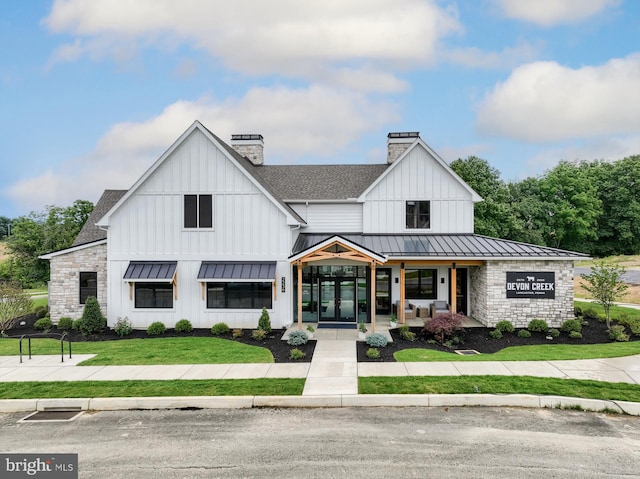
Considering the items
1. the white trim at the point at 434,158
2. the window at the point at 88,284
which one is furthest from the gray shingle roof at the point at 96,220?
the white trim at the point at 434,158

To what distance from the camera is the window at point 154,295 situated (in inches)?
706

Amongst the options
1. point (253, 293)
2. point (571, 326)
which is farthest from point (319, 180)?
point (571, 326)

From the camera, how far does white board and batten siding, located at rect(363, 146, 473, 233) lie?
2052 cm

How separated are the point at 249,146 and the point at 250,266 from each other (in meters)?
11.2

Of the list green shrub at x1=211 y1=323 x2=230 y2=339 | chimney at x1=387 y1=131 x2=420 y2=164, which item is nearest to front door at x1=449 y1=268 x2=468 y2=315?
chimney at x1=387 y1=131 x2=420 y2=164

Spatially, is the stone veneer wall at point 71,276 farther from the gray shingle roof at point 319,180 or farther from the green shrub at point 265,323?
the gray shingle roof at point 319,180

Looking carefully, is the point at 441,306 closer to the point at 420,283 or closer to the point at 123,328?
the point at 420,283

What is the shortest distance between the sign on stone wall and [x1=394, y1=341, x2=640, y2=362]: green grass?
126 inches

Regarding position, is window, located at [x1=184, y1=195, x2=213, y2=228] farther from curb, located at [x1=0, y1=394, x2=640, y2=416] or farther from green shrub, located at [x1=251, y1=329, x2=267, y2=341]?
curb, located at [x1=0, y1=394, x2=640, y2=416]

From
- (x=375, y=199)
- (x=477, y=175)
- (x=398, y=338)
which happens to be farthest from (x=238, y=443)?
(x=477, y=175)

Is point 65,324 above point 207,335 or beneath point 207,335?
above

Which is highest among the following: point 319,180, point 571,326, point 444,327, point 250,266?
point 319,180

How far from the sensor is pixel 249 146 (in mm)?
25734

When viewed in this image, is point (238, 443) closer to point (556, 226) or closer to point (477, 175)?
point (477, 175)
